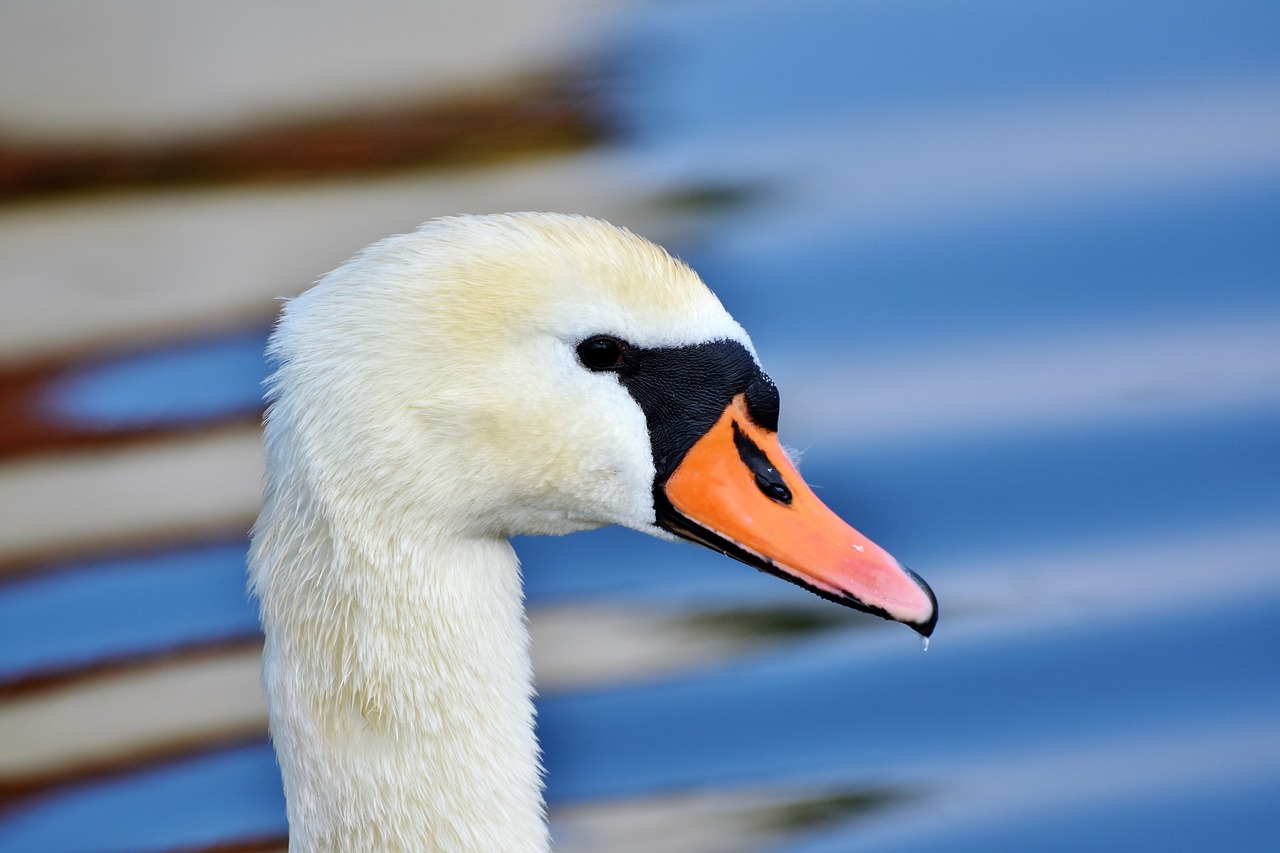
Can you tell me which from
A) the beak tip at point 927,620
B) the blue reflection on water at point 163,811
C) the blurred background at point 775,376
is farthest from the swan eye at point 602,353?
the blue reflection on water at point 163,811

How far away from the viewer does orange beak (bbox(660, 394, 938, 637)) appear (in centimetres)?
129

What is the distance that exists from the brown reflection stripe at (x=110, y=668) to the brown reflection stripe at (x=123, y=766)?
133 millimetres

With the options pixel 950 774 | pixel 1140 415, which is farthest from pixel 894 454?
pixel 950 774

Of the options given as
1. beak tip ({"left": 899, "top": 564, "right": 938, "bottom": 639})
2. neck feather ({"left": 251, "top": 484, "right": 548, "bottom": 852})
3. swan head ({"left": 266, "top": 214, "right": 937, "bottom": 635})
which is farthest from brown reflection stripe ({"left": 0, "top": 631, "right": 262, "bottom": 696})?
beak tip ({"left": 899, "top": 564, "right": 938, "bottom": 639})

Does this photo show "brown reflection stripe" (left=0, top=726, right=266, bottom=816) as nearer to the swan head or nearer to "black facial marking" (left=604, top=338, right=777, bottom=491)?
the swan head

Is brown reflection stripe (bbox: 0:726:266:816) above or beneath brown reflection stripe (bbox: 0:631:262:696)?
beneath

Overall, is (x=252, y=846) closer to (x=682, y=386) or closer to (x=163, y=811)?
(x=163, y=811)

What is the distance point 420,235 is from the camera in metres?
1.31

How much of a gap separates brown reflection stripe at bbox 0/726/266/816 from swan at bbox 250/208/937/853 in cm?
91

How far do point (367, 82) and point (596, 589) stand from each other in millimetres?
835

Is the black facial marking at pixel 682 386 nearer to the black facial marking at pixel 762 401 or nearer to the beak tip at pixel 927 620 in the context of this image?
the black facial marking at pixel 762 401

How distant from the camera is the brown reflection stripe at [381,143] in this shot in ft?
6.61

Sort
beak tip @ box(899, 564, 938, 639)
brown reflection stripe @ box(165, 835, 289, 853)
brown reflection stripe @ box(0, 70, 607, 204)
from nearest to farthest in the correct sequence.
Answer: beak tip @ box(899, 564, 938, 639) → brown reflection stripe @ box(0, 70, 607, 204) → brown reflection stripe @ box(165, 835, 289, 853)

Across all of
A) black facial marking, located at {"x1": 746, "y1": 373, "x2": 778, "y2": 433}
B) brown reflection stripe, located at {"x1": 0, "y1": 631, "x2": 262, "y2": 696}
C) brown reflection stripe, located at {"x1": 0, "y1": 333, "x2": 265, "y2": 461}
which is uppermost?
brown reflection stripe, located at {"x1": 0, "y1": 333, "x2": 265, "y2": 461}
